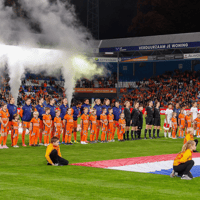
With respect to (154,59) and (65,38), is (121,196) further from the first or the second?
(154,59)

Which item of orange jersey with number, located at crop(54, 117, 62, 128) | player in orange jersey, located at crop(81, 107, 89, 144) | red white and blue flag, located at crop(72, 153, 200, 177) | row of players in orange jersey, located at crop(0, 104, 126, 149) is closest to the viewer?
red white and blue flag, located at crop(72, 153, 200, 177)

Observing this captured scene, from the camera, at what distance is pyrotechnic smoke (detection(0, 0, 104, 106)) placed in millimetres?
26672

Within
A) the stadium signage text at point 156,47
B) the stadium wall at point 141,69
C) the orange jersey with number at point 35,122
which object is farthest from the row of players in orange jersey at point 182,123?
the stadium wall at point 141,69

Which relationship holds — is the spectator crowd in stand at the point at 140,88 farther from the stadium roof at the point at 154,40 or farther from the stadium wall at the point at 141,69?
the stadium roof at the point at 154,40

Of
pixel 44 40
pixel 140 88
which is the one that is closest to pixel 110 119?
pixel 44 40

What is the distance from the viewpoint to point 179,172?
28.2 ft

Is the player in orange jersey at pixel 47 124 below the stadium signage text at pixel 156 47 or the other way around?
below

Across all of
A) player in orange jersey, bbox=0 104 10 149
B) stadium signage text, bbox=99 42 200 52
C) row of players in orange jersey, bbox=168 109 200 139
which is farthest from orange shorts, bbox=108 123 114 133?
stadium signage text, bbox=99 42 200 52

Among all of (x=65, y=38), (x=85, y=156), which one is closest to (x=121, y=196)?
(x=85, y=156)

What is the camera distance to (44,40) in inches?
1319

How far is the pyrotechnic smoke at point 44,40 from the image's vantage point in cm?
2667

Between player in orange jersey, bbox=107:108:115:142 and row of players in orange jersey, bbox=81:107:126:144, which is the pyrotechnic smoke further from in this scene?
player in orange jersey, bbox=107:108:115:142

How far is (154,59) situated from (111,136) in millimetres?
22964

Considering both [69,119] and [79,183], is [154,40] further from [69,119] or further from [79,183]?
[79,183]
